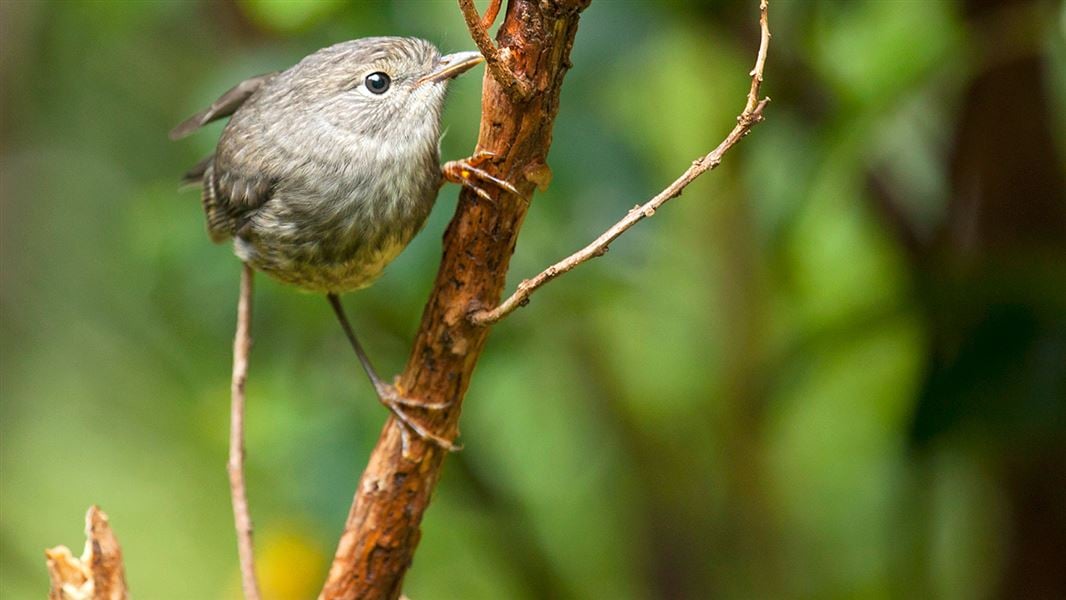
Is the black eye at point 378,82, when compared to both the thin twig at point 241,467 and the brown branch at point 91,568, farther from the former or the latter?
the brown branch at point 91,568

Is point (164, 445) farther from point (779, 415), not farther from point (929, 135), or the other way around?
point (929, 135)

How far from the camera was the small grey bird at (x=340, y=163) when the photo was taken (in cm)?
244

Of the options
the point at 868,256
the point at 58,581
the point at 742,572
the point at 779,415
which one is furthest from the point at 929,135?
the point at 58,581

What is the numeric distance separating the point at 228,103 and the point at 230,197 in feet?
1.10

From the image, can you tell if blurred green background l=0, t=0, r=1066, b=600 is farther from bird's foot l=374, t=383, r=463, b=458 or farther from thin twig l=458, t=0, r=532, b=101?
thin twig l=458, t=0, r=532, b=101

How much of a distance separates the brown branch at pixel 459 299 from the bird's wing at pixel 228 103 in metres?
0.89

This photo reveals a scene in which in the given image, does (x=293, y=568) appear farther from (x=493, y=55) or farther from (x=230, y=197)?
(x=493, y=55)

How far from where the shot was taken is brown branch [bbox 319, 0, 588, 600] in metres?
1.92

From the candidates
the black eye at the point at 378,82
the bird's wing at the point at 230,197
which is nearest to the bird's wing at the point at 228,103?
the bird's wing at the point at 230,197

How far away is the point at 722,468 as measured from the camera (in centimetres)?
365

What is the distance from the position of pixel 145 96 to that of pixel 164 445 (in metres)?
1.50

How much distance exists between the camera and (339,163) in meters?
2.47

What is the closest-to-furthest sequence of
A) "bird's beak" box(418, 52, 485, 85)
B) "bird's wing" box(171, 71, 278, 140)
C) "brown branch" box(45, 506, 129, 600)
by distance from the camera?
1. "brown branch" box(45, 506, 129, 600)
2. "bird's beak" box(418, 52, 485, 85)
3. "bird's wing" box(171, 71, 278, 140)

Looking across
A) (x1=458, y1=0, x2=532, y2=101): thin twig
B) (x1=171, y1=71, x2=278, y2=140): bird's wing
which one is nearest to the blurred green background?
(x1=171, y1=71, x2=278, y2=140): bird's wing
